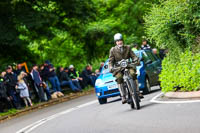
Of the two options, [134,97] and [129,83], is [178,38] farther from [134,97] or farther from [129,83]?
[134,97]

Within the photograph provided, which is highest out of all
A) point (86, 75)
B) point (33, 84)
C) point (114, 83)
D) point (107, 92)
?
point (86, 75)

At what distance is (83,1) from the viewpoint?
2980 cm

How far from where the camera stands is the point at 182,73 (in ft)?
44.6

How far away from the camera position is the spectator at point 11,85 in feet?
74.9

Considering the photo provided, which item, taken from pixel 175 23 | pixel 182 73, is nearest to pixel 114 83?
pixel 175 23

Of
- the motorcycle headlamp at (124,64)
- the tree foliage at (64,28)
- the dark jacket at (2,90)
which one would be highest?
the tree foliage at (64,28)

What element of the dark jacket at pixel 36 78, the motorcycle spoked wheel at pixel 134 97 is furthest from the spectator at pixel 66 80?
the motorcycle spoked wheel at pixel 134 97

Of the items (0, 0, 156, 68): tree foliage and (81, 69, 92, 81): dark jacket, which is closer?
(0, 0, 156, 68): tree foliage

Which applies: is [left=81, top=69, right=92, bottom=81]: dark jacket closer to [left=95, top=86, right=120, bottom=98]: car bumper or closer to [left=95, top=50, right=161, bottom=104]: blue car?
[left=95, top=50, right=161, bottom=104]: blue car

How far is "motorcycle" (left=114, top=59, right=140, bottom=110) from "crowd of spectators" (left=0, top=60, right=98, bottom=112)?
10.2 m

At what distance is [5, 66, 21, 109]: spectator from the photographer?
74.9ft

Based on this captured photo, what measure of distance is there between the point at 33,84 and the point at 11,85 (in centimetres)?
275

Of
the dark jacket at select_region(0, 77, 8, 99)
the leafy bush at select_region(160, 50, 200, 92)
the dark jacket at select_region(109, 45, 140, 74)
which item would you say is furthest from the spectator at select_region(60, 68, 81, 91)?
the dark jacket at select_region(109, 45, 140, 74)

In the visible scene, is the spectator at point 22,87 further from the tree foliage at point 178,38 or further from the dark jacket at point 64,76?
the tree foliage at point 178,38
